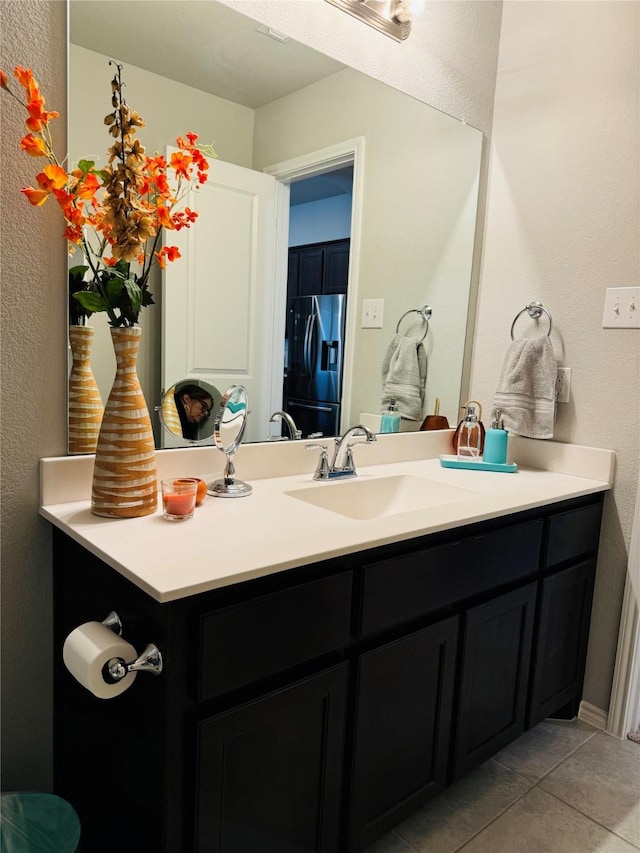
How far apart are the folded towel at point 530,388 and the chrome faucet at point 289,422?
727 mm

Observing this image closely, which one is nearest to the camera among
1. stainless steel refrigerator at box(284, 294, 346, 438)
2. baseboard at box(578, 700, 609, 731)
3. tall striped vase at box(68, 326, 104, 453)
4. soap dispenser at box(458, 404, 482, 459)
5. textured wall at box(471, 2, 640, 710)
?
tall striped vase at box(68, 326, 104, 453)

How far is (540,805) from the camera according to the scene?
1.56 meters

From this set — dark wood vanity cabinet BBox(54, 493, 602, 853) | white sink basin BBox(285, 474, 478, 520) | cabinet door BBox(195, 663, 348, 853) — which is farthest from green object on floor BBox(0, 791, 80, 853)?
white sink basin BBox(285, 474, 478, 520)

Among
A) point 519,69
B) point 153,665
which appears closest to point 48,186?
point 153,665

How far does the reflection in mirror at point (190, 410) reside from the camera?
1.41 metres

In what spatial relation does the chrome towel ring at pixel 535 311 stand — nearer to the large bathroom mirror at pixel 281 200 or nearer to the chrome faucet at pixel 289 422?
the large bathroom mirror at pixel 281 200

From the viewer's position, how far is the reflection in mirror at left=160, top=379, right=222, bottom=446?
141 centimetres

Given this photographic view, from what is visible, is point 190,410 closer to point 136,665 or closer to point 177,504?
point 177,504

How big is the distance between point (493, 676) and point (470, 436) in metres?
0.77

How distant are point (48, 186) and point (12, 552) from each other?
701 millimetres

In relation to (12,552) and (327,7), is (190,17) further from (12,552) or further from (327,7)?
(12,552)

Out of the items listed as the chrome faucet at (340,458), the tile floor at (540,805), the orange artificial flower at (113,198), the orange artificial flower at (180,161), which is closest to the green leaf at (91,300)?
the orange artificial flower at (113,198)

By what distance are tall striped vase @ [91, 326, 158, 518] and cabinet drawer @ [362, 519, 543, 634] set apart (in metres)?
0.47

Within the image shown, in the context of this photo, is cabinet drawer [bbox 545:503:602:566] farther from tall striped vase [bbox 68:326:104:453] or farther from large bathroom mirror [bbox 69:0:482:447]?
tall striped vase [bbox 68:326:104:453]
